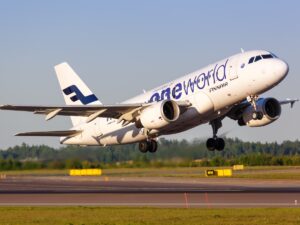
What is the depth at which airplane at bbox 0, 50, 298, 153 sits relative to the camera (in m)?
50.9

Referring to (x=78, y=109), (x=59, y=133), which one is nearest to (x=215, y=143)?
(x=78, y=109)

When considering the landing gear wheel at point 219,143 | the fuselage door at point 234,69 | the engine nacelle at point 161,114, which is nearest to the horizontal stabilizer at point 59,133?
the engine nacelle at point 161,114

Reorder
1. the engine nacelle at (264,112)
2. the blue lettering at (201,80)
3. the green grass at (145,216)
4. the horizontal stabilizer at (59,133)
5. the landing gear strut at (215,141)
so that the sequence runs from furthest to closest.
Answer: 1. the horizontal stabilizer at (59,133)
2. the landing gear strut at (215,141)
3. the engine nacelle at (264,112)
4. the blue lettering at (201,80)
5. the green grass at (145,216)

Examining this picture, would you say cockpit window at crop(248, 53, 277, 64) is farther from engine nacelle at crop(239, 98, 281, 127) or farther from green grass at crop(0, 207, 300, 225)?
green grass at crop(0, 207, 300, 225)

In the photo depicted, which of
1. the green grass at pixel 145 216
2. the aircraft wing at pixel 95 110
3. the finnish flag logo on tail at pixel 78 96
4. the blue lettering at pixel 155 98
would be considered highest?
the finnish flag logo on tail at pixel 78 96

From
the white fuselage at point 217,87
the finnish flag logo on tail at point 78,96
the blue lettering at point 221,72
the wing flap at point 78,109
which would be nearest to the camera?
the white fuselage at point 217,87

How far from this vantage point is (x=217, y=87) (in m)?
51.8

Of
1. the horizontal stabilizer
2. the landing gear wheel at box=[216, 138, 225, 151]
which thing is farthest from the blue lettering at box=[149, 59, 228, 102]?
the horizontal stabilizer

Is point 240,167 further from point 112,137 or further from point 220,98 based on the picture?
point 220,98

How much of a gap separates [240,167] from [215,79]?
5742 centimetres

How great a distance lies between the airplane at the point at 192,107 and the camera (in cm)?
5088

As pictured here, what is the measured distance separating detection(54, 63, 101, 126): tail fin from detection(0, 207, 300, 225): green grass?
2140cm

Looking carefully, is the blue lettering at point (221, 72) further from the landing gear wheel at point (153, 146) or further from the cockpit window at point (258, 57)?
the landing gear wheel at point (153, 146)

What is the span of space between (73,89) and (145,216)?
29.3 meters
